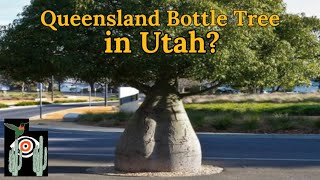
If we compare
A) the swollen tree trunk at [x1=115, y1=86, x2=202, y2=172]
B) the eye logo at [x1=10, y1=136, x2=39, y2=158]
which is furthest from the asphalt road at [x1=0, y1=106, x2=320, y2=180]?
the eye logo at [x1=10, y1=136, x2=39, y2=158]

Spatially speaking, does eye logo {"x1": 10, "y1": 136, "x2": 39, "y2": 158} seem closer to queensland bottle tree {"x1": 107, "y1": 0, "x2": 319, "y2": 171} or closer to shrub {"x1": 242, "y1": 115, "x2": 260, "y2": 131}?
queensland bottle tree {"x1": 107, "y1": 0, "x2": 319, "y2": 171}

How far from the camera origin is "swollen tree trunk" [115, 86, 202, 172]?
1027 cm

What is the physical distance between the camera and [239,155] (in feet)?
49.0

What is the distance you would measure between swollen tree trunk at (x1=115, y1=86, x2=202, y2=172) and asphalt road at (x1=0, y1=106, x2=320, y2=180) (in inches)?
25.6

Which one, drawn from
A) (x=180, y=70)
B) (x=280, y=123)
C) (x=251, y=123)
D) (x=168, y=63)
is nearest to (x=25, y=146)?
(x=168, y=63)

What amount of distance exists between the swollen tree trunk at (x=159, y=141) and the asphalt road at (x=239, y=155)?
2.13 feet

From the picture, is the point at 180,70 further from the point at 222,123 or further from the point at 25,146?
the point at 222,123

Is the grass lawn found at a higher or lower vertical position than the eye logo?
lower

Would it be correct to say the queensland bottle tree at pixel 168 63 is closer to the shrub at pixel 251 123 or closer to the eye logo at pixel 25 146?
the eye logo at pixel 25 146

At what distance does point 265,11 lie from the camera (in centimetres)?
1039

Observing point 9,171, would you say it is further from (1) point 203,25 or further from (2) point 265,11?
(2) point 265,11

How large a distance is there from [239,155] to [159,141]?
512 centimetres

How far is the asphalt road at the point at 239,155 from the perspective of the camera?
11195 millimetres

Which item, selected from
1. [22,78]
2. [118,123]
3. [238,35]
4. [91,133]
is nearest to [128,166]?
[22,78]
